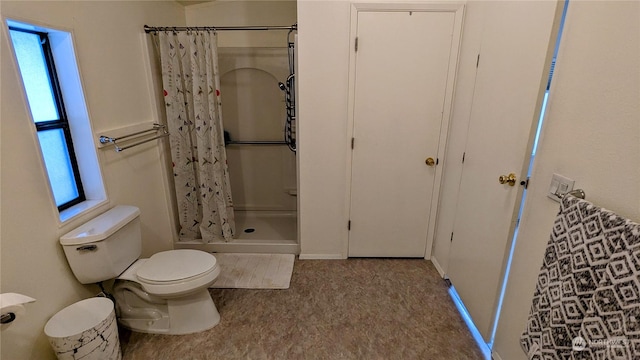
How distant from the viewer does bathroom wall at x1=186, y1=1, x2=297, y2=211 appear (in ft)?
9.93

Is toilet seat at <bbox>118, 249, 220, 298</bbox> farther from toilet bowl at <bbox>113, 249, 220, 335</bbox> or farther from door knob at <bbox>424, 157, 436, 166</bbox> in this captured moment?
door knob at <bbox>424, 157, 436, 166</bbox>

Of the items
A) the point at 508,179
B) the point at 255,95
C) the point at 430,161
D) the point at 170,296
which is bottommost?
the point at 170,296

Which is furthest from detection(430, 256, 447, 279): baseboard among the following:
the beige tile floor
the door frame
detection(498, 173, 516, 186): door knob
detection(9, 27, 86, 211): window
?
detection(9, 27, 86, 211): window

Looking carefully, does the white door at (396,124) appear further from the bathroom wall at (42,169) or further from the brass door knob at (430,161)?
the bathroom wall at (42,169)

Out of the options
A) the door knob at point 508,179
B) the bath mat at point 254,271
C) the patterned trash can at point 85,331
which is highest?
the door knob at point 508,179

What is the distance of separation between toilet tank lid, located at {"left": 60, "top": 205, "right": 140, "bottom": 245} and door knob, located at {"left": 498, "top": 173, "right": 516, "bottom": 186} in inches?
81.8

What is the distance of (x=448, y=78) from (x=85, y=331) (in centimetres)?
260

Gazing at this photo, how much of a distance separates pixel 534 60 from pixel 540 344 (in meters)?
1.16

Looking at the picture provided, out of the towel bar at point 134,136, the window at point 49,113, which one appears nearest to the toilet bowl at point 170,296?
the window at point 49,113

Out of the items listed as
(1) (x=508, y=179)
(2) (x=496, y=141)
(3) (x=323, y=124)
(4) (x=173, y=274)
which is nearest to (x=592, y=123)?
(1) (x=508, y=179)

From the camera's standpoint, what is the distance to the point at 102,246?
5.45 ft

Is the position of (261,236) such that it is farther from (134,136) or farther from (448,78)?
(448,78)

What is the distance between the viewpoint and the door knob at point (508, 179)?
4.93 feet

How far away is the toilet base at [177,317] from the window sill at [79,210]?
69 cm
